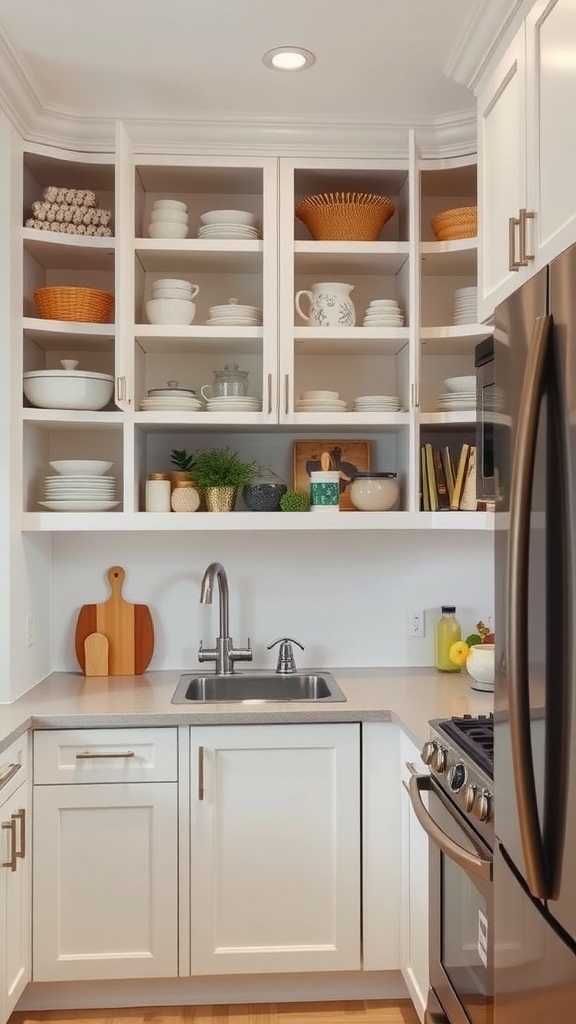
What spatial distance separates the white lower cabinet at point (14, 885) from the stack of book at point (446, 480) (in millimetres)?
1417

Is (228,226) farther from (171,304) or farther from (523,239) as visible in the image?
(523,239)

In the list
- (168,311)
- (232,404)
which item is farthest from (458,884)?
(168,311)

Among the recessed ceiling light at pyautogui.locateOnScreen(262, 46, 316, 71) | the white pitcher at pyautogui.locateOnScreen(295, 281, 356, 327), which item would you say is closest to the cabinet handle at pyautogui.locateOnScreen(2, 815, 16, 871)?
the white pitcher at pyautogui.locateOnScreen(295, 281, 356, 327)

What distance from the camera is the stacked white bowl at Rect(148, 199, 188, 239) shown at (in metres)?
2.74

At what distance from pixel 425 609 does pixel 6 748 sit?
1541 millimetres

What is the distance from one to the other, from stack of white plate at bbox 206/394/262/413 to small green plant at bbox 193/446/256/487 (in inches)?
6.9

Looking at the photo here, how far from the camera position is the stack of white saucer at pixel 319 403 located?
109 inches

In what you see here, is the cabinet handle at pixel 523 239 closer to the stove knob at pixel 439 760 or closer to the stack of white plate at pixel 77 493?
the stove knob at pixel 439 760

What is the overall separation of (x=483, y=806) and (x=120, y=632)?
1.73 m

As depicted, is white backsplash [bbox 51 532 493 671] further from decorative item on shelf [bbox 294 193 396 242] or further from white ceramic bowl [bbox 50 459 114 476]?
decorative item on shelf [bbox 294 193 396 242]

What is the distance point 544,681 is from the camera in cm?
113

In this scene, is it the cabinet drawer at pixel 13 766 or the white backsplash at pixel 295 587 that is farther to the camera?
the white backsplash at pixel 295 587

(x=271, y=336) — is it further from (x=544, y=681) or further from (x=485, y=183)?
(x=544, y=681)

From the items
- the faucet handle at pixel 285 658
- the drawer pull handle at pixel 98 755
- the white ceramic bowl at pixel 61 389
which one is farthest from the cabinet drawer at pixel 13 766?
the white ceramic bowl at pixel 61 389
